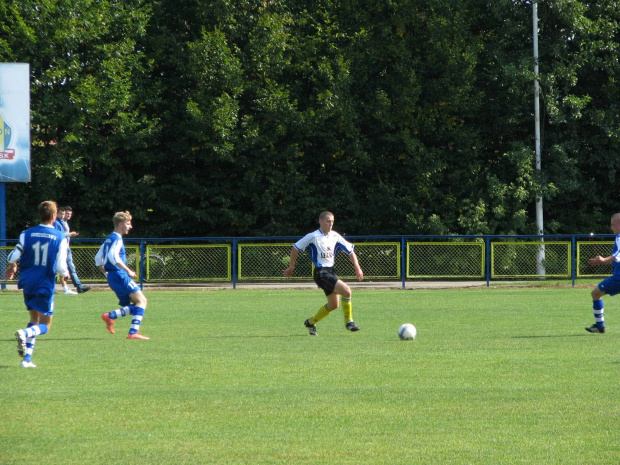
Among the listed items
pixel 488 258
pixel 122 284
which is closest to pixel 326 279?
pixel 122 284

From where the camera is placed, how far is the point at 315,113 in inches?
1162

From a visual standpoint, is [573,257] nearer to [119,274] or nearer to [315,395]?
[119,274]

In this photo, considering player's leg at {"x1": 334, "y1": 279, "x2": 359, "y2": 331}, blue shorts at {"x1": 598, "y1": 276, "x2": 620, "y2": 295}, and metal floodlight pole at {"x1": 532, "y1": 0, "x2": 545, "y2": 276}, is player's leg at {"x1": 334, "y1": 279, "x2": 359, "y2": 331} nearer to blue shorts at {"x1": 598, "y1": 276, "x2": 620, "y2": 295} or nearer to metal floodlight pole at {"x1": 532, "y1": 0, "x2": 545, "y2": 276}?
blue shorts at {"x1": 598, "y1": 276, "x2": 620, "y2": 295}

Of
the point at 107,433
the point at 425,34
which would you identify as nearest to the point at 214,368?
the point at 107,433

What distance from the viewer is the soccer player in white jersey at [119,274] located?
12055 millimetres

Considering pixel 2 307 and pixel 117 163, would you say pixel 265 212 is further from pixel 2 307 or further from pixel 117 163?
pixel 2 307

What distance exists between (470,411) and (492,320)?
8.81m

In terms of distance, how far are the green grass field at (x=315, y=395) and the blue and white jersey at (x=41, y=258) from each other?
95 centimetres

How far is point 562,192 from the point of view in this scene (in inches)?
1190

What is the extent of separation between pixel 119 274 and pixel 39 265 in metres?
2.96

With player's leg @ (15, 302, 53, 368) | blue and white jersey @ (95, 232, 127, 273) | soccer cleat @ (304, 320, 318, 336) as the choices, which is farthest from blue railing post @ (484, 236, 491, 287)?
player's leg @ (15, 302, 53, 368)

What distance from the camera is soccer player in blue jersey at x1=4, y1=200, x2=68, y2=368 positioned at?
9.20 meters

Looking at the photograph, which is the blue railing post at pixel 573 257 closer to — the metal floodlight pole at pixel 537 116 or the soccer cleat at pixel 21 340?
the metal floodlight pole at pixel 537 116

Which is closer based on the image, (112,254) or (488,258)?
(112,254)
